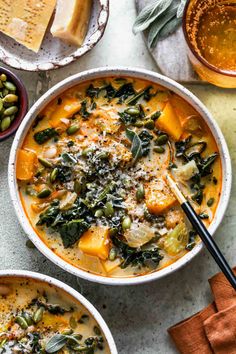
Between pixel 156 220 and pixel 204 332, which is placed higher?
pixel 156 220

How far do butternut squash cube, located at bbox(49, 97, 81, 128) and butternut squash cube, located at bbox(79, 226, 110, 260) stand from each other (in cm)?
49


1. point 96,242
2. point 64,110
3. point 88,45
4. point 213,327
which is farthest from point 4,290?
point 88,45

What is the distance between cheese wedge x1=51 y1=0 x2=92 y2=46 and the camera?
3480 millimetres

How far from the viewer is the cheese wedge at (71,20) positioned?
11.4ft

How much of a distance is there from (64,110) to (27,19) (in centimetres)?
49

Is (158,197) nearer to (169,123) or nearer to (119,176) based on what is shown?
(119,176)

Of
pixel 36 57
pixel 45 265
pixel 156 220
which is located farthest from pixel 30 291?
pixel 36 57

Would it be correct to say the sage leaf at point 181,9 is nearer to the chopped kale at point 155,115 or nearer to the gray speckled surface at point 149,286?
the gray speckled surface at point 149,286

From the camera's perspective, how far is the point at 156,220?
331 centimetres

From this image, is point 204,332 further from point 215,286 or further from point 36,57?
point 36,57

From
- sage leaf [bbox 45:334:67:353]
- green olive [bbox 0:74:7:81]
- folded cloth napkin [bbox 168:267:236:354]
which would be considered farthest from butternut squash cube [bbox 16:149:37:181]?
folded cloth napkin [bbox 168:267:236:354]

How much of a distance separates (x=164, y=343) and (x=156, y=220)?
0.63 m

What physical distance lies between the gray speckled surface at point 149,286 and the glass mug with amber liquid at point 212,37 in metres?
0.22

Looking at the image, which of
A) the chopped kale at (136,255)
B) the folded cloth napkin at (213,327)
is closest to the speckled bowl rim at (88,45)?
the chopped kale at (136,255)
